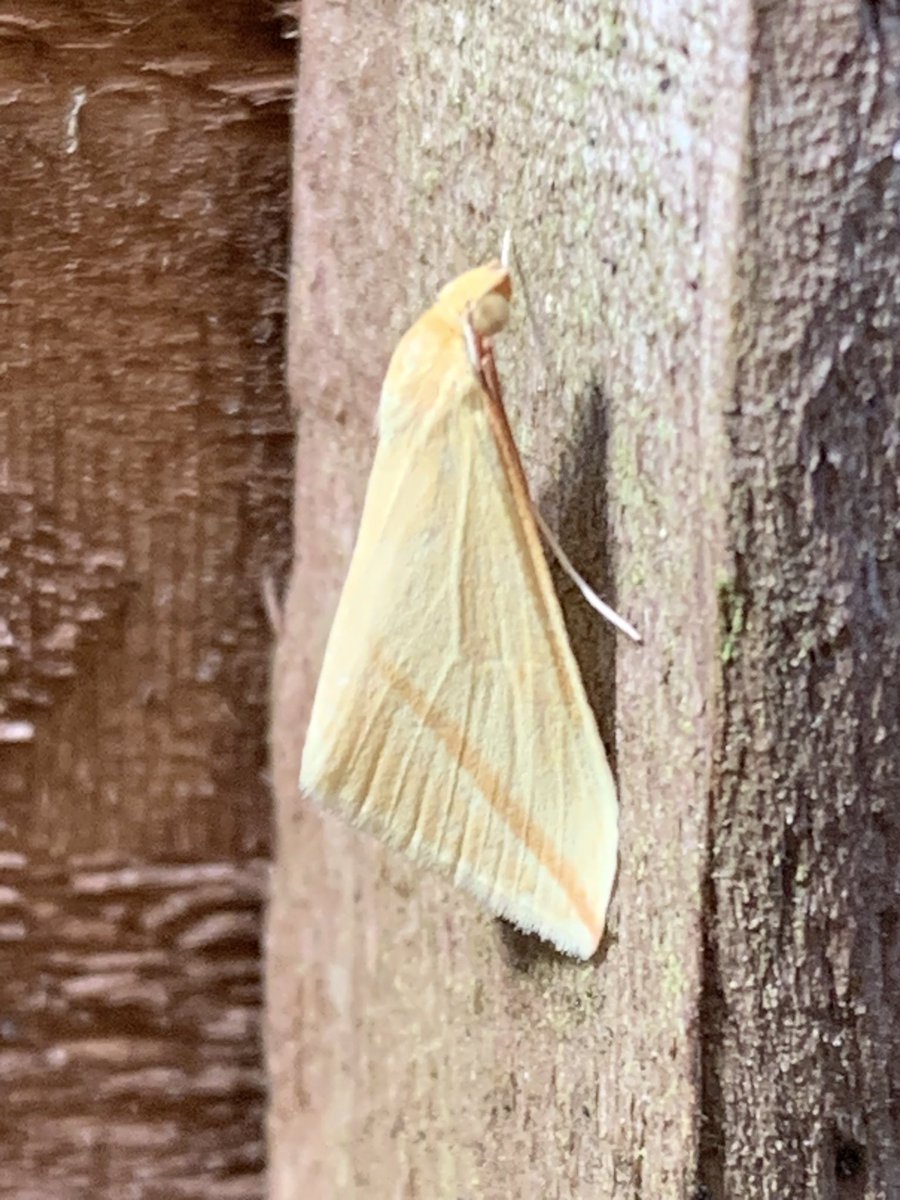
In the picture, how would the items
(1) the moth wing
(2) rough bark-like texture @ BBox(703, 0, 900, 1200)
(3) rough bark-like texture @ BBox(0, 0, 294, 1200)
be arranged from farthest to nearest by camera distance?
(3) rough bark-like texture @ BBox(0, 0, 294, 1200)
(1) the moth wing
(2) rough bark-like texture @ BBox(703, 0, 900, 1200)

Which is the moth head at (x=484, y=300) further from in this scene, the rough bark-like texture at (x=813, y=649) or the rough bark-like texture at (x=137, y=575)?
the rough bark-like texture at (x=137, y=575)

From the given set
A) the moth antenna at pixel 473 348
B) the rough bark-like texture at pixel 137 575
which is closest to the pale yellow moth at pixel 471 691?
the moth antenna at pixel 473 348

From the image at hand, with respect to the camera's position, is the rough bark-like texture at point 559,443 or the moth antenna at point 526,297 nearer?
the rough bark-like texture at point 559,443

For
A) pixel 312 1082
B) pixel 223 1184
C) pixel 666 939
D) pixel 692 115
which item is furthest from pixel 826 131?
pixel 223 1184

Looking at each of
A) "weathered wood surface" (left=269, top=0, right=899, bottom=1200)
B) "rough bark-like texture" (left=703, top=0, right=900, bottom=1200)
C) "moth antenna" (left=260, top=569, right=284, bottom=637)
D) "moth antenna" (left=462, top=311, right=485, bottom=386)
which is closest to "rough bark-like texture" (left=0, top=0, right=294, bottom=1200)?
"moth antenna" (left=260, top=569, right=284, bottom=637)

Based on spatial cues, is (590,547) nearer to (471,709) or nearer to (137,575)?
(471,709)

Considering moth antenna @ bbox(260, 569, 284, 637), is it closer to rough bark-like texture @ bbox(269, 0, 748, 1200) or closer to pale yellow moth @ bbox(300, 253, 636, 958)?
rough bark-like texture @ bbox(269, 0, 748, 1200)

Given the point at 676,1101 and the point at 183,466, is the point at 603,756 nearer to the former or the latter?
the point at 676,1101

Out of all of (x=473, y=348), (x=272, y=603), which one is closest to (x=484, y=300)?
(x=473, y=348)
